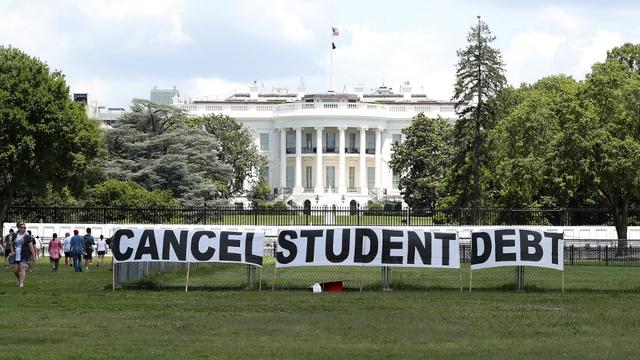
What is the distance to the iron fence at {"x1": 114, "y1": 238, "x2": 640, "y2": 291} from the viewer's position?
3412 cm

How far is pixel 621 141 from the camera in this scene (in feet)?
193

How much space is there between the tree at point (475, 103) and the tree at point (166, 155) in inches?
633

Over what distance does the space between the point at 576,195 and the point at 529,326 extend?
152 ft

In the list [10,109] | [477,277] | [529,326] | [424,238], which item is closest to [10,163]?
[10,109]

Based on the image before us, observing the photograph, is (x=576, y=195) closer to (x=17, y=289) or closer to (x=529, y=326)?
(x=17, y=289)

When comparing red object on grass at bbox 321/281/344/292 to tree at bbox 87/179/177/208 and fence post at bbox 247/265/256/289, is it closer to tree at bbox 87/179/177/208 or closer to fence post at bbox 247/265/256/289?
fence post at bbox 247/265/256/289

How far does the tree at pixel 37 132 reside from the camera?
6156 cm

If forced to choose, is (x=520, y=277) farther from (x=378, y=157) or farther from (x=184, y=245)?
(x=378, y=157)

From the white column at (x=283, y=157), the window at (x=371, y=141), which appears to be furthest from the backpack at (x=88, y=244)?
the window at (x=371, y=141)

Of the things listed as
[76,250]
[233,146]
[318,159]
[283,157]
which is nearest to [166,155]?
[233,146]

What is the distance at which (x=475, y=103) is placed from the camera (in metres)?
77.6

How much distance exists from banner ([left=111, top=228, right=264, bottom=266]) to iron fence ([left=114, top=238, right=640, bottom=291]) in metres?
0.48

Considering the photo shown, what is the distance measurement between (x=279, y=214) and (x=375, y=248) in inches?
1276

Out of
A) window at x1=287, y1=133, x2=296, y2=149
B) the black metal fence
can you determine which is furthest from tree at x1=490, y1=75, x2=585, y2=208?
window at x1=287, y1=133, x2=296, y2=149
